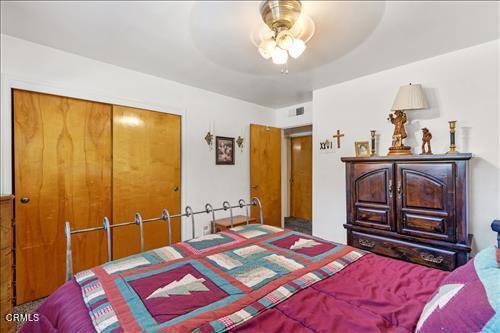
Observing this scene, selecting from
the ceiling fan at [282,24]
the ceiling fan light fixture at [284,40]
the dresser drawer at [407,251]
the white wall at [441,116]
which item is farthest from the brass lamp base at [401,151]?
the ceiling fan light fixture at [284,40]

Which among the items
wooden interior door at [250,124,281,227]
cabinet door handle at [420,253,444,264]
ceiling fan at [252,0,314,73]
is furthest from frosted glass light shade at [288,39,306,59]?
wooden interior door at [250,124,281,227]

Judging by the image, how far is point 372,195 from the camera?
2.38 m

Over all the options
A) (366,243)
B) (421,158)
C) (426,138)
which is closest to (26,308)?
(366,243)

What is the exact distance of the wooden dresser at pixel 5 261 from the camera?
156 cm

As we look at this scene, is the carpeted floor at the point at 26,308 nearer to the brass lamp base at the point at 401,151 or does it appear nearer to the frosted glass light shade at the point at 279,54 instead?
the frosted glass light shade at the point at 279,54

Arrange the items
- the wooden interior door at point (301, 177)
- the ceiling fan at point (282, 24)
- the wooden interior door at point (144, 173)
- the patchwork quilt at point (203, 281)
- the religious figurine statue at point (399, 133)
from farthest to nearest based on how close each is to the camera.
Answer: the wooden interior door at point (301, 177) → the wooden interior door at point (144, 173) → the religious figurine statue at point (399, 133) → the ceiling fan at point (282, 24) → the patchwork quilt at point (203, 281)

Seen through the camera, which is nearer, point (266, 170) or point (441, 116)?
point (441, 116)

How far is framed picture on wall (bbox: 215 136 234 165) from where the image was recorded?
3.68 meters

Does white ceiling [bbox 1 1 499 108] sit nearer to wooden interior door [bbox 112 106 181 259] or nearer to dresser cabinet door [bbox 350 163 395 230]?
wooden interior door [bbox 112 106 181 259]

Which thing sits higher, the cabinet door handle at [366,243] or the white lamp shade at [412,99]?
the white lamp shade at [412,99]

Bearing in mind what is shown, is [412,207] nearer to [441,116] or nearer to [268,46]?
[441,116]

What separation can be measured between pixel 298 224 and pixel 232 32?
4.08 meters

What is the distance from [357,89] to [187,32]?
7.21 ft

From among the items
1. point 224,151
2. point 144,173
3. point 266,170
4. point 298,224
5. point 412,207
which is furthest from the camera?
point 298,224
